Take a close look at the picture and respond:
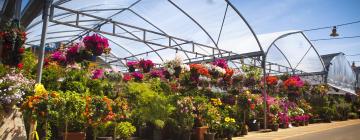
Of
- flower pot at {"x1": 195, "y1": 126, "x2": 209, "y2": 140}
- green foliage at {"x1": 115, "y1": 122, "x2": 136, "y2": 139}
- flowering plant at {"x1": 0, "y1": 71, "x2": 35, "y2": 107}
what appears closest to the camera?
flowering plant at {"x1": 0, "y1": 71, "x2": 35, "y2": 107}

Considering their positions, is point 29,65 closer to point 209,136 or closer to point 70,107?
point 70,107

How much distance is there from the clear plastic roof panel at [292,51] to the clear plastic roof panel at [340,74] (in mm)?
1385

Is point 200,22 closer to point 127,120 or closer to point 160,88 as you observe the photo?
point 160,88

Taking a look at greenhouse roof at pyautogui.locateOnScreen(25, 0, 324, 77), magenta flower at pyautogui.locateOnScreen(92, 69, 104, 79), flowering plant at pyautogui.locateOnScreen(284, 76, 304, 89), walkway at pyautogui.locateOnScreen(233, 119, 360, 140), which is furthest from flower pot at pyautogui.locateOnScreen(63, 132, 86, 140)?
flowering plant at pyautogui.locateOnScreen(284, 76, 304, 89)

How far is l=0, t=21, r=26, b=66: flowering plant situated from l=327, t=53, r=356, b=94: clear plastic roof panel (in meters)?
23.1

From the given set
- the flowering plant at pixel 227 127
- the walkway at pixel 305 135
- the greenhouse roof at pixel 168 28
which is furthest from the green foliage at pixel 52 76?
the walkway at pixel 305 135

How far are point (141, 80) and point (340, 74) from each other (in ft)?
71.9

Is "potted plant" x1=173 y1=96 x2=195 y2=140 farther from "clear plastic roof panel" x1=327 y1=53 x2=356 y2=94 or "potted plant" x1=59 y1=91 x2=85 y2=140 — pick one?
A: "clear plastic roof panel" x1=327 y1=53 x2=356 y2=94

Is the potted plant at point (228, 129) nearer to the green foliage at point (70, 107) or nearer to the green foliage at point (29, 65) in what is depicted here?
the green foliage at point (70, 107)

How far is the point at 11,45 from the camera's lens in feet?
17.9

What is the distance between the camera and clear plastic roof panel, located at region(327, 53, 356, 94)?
2428 cm

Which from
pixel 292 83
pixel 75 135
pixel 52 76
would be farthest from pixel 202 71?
pixel 292 83

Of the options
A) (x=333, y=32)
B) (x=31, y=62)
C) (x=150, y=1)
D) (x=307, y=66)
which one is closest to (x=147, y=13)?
(x=150, y=1)

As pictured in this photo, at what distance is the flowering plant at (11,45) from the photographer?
543 centimetres
